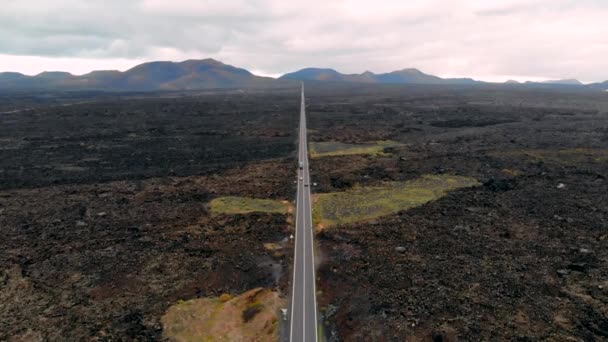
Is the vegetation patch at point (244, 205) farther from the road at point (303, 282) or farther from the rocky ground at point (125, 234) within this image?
the road at point (303, 282)

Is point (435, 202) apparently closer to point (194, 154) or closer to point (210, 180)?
point (210, 180)

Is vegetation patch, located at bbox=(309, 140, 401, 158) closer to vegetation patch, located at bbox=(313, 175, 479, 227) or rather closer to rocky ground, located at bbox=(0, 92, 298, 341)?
rocky ground, located at bbox=(0, 92, 298, 341)

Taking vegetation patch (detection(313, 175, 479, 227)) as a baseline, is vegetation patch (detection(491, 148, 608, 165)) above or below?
above

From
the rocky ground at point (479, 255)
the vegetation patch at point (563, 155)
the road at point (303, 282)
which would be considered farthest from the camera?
the vegetation patch at point (563, 155)

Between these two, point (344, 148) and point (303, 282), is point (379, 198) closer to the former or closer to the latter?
point (303, 282)

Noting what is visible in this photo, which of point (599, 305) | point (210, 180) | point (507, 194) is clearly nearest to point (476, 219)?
point (507, 194)

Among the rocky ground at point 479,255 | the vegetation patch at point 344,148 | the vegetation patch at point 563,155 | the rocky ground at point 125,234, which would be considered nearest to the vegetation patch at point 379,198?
the rocky ground at point 479,255

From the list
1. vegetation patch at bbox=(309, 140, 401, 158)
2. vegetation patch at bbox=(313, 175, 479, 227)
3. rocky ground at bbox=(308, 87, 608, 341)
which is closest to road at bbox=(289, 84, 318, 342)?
rocky ground at bbox=(308, 87, 608, 341)
